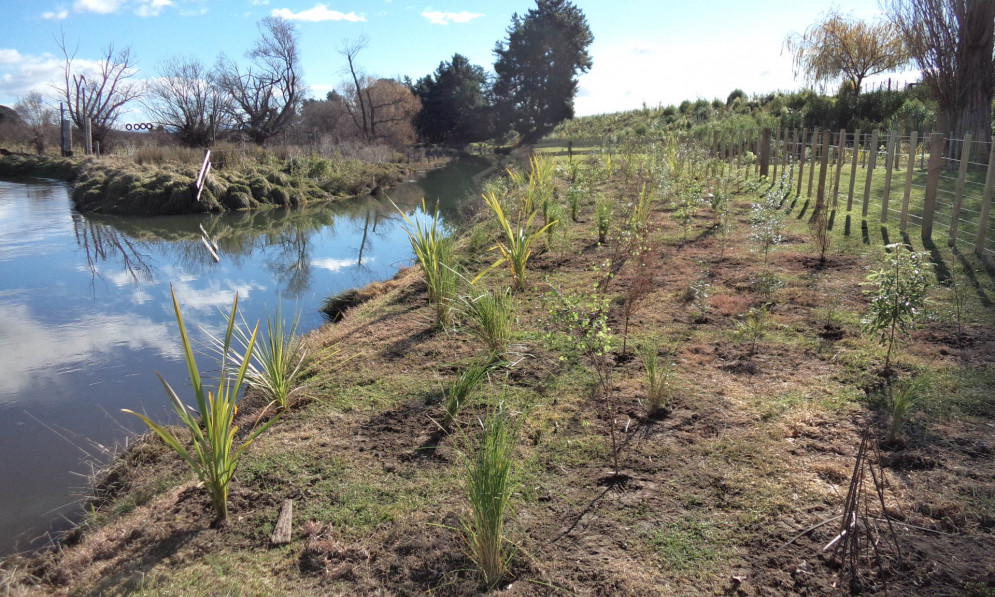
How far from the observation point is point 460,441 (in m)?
3.37

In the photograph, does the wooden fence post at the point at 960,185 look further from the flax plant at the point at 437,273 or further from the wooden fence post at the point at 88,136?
the wooden fence post at the point at 88,136

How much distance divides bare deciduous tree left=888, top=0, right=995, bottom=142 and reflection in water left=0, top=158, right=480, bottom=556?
9935 mm

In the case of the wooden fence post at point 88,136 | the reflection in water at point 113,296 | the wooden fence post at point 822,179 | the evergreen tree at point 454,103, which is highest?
the evergreen tree at point 454,103

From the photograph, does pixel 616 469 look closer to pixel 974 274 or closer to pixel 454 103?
pixel 974 274

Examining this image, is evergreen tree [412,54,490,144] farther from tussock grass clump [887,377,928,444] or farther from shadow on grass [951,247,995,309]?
tussock grass clump [887,377,928,444]

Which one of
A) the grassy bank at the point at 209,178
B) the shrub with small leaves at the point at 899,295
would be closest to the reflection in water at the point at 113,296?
the grassy bank at the point at 209,178

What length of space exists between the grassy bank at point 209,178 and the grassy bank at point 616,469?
13.9 m

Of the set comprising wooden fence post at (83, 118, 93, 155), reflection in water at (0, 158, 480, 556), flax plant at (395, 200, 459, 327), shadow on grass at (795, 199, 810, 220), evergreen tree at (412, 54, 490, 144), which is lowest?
reflection in water at (0, 158, 480, 556)

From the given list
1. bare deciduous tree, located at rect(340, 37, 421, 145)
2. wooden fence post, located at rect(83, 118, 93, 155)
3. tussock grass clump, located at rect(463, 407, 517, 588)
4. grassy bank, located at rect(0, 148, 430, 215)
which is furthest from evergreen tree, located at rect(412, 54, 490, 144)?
tussock grass clump, located at rect(463, 407, 517, 588)

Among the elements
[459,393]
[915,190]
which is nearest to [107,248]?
[459,393]

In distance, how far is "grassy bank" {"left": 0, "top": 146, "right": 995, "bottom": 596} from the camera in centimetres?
232

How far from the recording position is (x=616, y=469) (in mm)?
2857

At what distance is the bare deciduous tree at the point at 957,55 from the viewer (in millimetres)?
11273

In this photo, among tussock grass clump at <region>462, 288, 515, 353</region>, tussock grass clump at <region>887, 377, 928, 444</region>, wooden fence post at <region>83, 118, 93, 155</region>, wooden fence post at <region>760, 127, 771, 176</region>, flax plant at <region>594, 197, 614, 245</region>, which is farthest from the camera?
wooden fence post at <region>83, 118, 93, 155</region>
